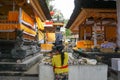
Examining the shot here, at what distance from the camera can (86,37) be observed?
24547 mm

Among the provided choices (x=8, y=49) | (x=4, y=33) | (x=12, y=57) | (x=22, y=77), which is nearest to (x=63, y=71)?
(x=22, y=77)

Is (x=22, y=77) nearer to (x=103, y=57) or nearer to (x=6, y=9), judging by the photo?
(x=103, y=57)

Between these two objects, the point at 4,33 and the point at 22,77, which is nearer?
the point at 22,77

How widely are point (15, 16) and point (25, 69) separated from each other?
9.69ft

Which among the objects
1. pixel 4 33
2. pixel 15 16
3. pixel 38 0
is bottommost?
pixel 4 33

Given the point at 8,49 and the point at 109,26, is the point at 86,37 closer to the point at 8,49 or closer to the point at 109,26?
the point at 109,26

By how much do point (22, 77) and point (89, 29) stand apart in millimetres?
14936

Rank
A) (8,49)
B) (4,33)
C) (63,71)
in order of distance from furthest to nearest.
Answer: (4,33) < (8,49) < (63,71)

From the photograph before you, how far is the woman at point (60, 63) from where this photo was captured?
24.6ft

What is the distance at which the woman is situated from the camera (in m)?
7.50

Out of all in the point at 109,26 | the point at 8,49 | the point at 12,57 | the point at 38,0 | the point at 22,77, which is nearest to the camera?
the point at 22,77

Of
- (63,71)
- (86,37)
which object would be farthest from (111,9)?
(63,71)

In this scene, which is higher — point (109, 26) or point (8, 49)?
point (109, 26)

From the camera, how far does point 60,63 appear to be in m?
7.55
